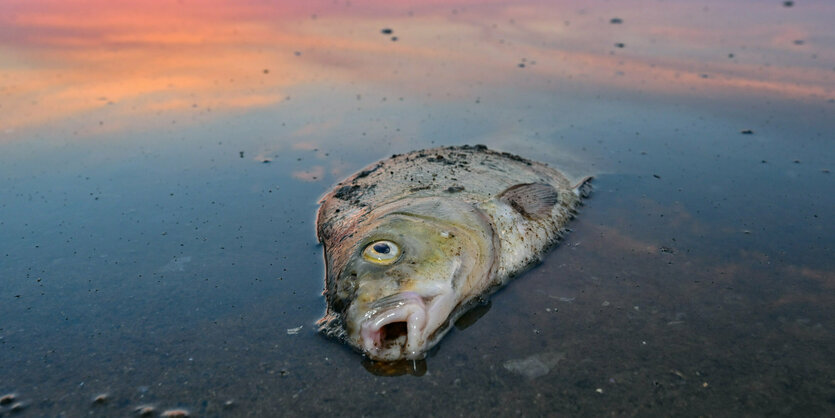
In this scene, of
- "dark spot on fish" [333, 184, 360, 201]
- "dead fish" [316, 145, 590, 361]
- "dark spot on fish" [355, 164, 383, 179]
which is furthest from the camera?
"dark spot on fish" [355, 164, 383, 179]

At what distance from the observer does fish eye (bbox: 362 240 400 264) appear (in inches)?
141

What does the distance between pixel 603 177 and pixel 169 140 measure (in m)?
5.20

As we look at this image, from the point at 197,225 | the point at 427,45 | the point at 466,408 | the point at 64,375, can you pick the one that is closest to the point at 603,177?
the point at 466,408

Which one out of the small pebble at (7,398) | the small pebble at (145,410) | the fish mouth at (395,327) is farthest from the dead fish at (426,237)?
the small pebble at (7,398)

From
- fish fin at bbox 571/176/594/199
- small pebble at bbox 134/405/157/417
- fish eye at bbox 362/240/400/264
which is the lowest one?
small pebble at bbox 134/405/157/417

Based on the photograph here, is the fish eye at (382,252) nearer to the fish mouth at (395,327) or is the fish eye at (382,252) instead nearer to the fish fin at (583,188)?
the fish mouth at (395,327)

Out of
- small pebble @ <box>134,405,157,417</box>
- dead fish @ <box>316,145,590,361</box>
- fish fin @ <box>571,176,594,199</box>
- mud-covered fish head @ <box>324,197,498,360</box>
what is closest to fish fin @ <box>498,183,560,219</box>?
dead fish @ <box>316,145,590,361</box>

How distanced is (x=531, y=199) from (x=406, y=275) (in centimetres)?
193

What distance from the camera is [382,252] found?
362 cm

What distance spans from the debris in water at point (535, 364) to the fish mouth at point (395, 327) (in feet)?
1.87

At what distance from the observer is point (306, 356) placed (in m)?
3.52

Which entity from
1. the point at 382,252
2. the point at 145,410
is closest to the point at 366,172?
the point at 382,252

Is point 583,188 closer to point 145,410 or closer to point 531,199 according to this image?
point 531,199

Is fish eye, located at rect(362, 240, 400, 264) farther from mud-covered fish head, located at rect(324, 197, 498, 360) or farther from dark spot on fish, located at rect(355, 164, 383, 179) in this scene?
dark spot on fish, located at rect(355, 164, 383, 179)
